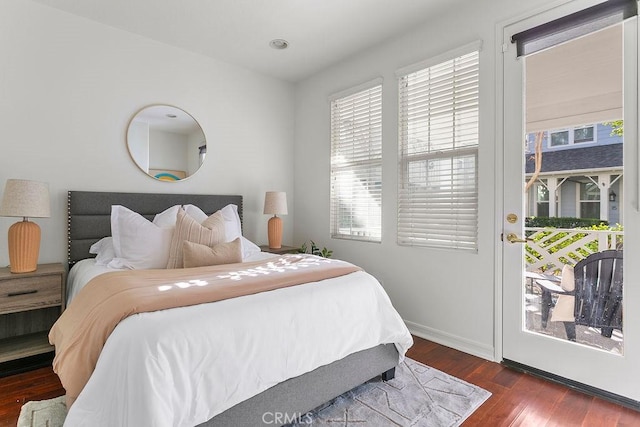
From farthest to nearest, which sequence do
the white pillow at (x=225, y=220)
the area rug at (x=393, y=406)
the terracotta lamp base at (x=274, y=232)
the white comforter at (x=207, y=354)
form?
the terracotta lamp base at (x=274, y=232) → the white pillow at (x=225, y=220) → the area rug at (x=393, y=406) → the white comforter at (x=207, y=354)

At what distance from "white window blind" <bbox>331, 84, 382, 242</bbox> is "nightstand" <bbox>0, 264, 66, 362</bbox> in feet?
8.47

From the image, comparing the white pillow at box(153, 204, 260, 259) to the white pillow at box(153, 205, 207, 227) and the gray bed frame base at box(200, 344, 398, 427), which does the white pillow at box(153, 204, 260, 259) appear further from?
the gray bed frame base at box(200, 344, 398, 427)

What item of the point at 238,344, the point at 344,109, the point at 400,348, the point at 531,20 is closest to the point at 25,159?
the point at 238,344

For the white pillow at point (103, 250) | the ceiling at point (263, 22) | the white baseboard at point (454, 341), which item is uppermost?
the ceiling at point (263, 22)

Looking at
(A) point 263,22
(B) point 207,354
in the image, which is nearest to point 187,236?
(B) point 207,354

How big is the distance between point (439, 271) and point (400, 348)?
0.94 meters

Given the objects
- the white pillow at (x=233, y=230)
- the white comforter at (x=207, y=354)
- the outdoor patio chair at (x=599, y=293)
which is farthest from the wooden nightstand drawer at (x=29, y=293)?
the outdoor patio chair at (x=599, y=293)

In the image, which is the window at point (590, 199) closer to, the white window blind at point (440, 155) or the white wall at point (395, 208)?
the white wall at point (395, 208)

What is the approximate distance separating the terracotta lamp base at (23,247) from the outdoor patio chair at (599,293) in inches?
148

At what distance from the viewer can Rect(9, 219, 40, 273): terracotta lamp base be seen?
2289mm

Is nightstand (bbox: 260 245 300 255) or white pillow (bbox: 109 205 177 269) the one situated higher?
white pillow (bbox: 109 205 177 269)

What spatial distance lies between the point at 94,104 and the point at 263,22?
1665mm

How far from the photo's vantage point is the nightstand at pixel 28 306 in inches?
87.0

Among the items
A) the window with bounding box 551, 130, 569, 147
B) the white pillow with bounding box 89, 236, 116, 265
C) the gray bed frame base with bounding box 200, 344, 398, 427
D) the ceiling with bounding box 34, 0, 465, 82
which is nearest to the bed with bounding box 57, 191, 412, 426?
the gray bed frame base with bounding box 200, 344, 398, 427
